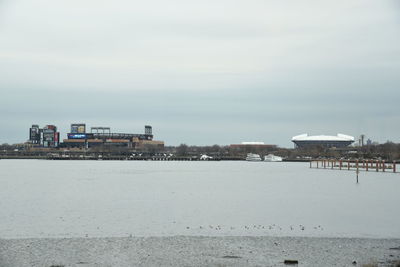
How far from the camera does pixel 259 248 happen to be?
Result: 24188 mm

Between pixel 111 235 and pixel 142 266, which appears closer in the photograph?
pixel 142 266

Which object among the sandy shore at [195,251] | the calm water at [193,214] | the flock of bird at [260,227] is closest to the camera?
the sandy shore at [195,251]

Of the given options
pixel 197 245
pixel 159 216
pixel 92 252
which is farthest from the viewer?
pixel 159 216

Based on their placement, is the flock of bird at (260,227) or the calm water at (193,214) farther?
the flock of bird at (260,227)

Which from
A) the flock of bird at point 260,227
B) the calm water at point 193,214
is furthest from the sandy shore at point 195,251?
the flock of bird at point 260,227

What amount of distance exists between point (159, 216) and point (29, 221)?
779 centimetres

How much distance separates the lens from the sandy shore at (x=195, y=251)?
21.3m

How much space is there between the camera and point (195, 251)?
23375mm

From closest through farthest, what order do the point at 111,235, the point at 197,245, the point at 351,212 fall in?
the point at 197,245 < the point at 111,235 < the point at 351,212

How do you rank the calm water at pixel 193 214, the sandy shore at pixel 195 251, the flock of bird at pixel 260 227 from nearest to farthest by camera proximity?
the sandy shore at pixel 195 251
the calm water at pixel 193 214
the flock of bird at pixel 260 227

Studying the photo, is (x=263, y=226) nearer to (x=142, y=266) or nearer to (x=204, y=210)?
(x=204, y=210)

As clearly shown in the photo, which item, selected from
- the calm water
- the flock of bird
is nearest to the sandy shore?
the calm water

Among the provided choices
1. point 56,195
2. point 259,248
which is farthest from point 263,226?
point 56,195

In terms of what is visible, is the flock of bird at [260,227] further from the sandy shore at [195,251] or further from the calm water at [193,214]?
the sandy shore at [195,251]
